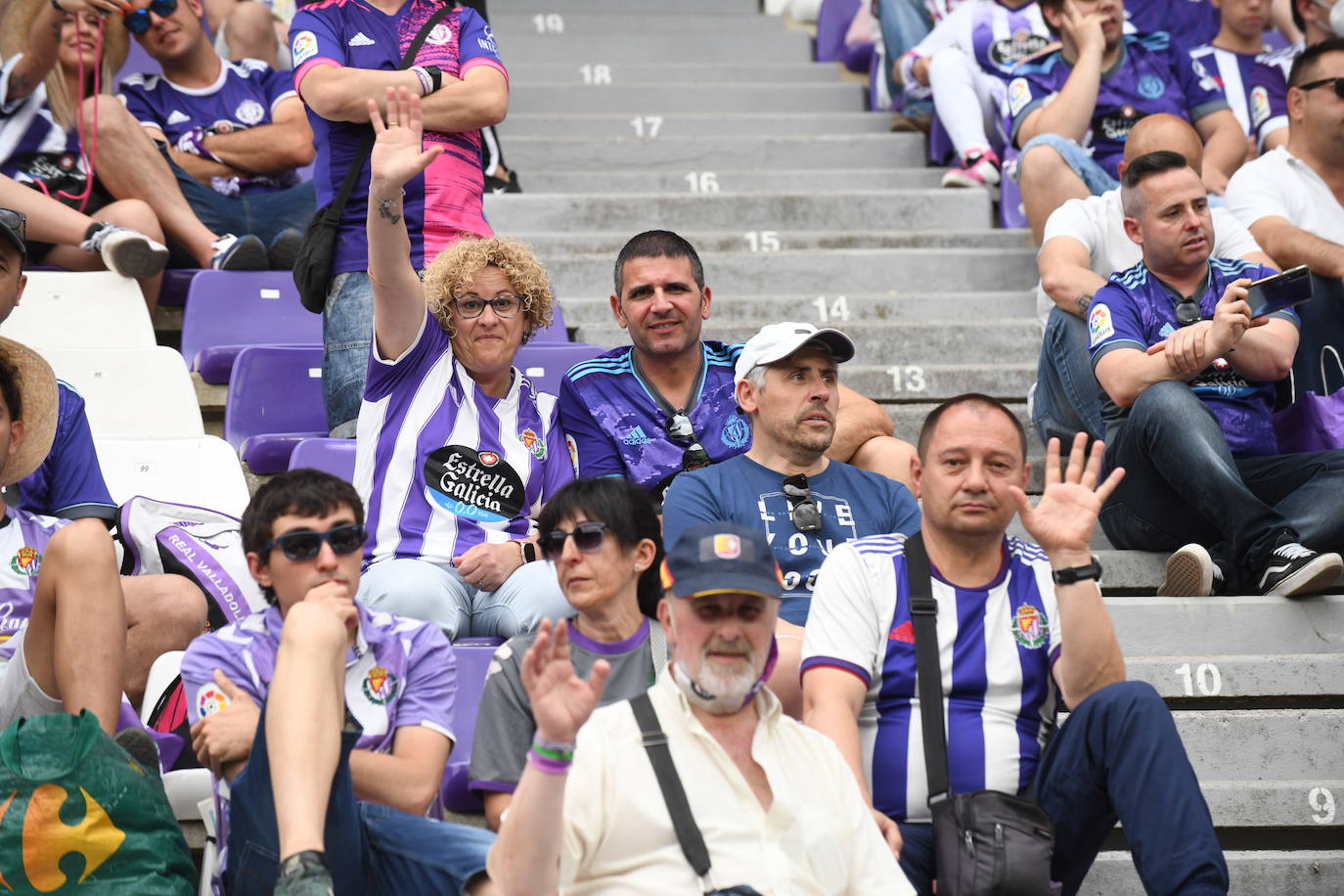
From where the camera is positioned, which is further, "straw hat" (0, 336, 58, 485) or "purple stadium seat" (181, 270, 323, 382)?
"purple stadium seat" (181, 270, 323, 382)

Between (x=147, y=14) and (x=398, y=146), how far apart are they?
2.14m

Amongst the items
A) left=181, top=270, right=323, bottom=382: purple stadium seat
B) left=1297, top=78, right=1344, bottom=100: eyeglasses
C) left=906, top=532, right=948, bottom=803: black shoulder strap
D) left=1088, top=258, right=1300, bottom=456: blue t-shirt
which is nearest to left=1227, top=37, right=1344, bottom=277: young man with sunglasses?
left=1297, top=78, right=1344, bottom=100: eyeglasses

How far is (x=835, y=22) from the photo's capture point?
24.0 feet

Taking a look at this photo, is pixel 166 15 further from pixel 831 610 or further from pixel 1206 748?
pixel 1206 748

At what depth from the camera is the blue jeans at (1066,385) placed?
4277mm

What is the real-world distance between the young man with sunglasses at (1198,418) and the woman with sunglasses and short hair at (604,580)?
4.95ft

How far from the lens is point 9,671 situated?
2.97 m

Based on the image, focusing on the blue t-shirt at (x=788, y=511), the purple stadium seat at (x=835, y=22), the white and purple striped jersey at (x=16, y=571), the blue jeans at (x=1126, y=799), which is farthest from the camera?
the purple stadium seat at (x=835, y=22)

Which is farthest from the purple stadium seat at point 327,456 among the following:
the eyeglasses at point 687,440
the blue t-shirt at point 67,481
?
the eyeglasses at point 687,440

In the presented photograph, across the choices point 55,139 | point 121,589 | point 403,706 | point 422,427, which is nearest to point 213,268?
point 55,139

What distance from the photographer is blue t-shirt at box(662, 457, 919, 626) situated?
3.25m

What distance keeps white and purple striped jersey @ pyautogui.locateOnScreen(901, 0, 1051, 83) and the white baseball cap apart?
2.90 m

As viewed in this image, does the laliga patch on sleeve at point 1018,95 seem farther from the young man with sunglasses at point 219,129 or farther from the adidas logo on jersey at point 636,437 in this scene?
the adidas logo on jersey at point 636,437

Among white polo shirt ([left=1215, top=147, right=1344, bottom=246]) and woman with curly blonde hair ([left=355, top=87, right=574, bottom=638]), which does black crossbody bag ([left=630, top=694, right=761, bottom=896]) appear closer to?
woman with curly blonde hair ([left=355, top=87, right=574, bottom=638])
